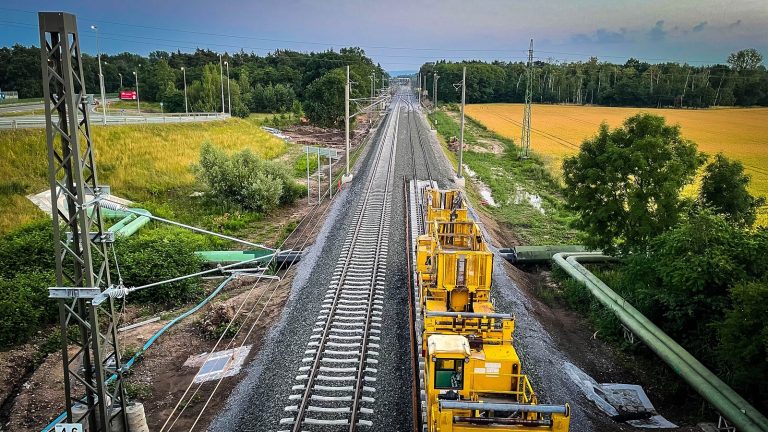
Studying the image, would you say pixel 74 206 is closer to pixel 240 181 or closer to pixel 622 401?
pixel 622 401

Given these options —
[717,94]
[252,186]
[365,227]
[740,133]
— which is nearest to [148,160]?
[252,186]

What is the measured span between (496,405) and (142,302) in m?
15.6

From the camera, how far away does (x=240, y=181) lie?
3294cm

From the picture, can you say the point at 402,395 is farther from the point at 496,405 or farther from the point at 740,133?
the point at 740,133

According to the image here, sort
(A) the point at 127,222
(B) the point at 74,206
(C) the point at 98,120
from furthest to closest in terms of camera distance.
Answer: (C) the point at 98,120 < (A) the point at 127,222 < (B) the point at 74,206

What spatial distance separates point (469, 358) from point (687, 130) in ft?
243

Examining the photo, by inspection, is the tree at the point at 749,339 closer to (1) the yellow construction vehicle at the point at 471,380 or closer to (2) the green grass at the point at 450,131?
(1) the yellow construction vehicle at the point at 471,380

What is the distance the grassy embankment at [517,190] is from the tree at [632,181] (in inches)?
260

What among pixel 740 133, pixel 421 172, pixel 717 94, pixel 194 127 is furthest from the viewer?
pixel 717 94

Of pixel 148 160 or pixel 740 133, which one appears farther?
pixel 740 133

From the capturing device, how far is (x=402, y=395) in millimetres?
13133

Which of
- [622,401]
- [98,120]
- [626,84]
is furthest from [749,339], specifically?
[626,84]

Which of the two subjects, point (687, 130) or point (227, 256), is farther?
point (687, 130)

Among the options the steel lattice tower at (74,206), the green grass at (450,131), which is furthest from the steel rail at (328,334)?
the green grass at (450,131)
